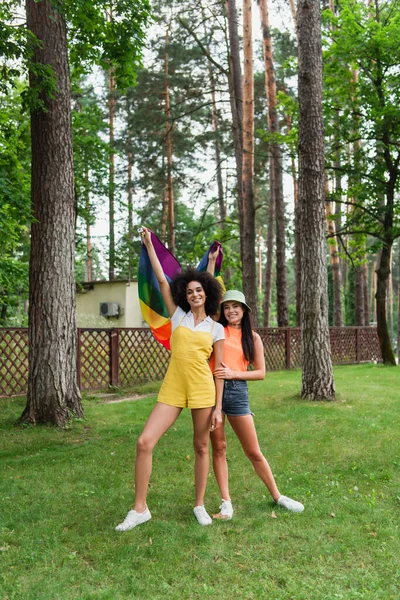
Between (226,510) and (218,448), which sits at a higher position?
(218,448)

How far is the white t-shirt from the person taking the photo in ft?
13.7

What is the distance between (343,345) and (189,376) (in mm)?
16346

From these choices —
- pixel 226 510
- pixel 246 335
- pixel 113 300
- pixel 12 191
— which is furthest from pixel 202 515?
pixel 113 300

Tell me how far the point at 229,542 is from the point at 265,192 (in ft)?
112

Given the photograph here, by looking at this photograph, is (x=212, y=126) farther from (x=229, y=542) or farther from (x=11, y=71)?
(x=229, y=542)

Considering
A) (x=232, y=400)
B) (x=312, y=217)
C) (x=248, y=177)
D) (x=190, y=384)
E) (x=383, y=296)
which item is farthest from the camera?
(x=383, y=296)

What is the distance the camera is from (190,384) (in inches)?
159

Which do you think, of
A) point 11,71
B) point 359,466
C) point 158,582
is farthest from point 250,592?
point 11,71

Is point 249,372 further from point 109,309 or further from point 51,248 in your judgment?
point 109,309

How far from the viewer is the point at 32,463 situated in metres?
5.80

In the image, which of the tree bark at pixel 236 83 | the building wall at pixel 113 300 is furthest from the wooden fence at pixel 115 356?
the building wall at pixel 113 300

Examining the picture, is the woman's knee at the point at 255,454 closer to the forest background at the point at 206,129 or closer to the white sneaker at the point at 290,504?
the white sneaker at the point at 290,504

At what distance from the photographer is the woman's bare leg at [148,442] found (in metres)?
3.93

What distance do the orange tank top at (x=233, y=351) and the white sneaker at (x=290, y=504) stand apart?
1113 millimetres
